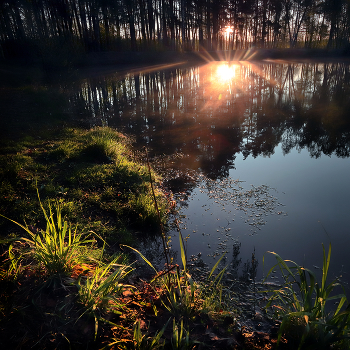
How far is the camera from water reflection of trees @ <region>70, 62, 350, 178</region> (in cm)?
691

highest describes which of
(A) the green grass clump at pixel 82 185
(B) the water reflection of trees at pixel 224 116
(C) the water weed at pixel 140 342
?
(C) the water weed at pixel 140 342

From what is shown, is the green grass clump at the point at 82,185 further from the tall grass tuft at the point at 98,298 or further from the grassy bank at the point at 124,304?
the tall grass tuft at the point at 98,298

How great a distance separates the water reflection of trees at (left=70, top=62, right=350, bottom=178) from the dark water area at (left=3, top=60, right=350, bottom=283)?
33 millimetres

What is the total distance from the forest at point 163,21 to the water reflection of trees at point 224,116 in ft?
48.3

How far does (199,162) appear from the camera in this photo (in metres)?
5.98

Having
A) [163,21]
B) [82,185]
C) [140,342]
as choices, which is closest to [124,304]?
[140,342]

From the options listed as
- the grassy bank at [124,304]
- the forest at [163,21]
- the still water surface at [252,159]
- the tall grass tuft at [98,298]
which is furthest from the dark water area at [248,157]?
the forest at [163,21]

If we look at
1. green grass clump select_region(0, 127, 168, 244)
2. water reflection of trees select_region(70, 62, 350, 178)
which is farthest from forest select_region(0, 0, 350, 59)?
green grass clump select_region(0, 127, 168, 244)

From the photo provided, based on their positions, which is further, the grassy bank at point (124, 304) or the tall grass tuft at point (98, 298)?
the tall grass tuft at point (98, 298)

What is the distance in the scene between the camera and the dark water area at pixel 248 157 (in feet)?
11.6

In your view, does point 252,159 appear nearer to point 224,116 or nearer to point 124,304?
point 224,116

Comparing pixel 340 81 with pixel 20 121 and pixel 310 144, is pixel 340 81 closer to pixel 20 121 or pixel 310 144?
pixel 310 144

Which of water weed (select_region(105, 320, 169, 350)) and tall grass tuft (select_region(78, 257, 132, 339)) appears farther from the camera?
tall grass tuft (select_region(78, 257, 132, 339))

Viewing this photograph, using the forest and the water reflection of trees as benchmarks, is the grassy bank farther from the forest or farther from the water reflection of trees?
the forest
